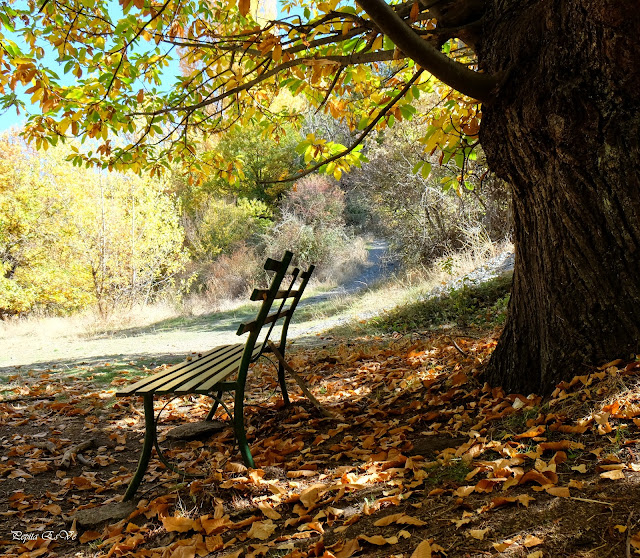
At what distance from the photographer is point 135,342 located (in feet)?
31.7

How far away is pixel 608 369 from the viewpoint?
242cm

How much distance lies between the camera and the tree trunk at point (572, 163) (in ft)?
7.89

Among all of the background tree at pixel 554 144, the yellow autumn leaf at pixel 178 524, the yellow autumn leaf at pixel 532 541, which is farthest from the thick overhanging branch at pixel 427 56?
the yellow autumn leaf at pixel 178 524

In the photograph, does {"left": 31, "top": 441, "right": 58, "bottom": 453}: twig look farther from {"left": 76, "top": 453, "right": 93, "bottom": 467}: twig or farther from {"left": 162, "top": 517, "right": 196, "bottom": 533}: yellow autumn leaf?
{"left": 162, "top": 517, "right": 196, "bottom": 533}: yellow autumn leaf

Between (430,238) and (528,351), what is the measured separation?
33.0 feet

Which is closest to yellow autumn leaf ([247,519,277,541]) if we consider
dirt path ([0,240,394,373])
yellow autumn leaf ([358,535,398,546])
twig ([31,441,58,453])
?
yellow autumn leaf ([358,535,398,546])

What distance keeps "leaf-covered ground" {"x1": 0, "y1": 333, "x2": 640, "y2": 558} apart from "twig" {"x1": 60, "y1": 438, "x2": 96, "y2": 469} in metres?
0.02

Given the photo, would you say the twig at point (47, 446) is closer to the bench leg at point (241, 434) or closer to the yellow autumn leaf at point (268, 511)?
the bench leg at point (241, 434)

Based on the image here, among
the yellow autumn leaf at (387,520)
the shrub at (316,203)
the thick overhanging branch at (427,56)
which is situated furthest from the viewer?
the shrub at (316,203)

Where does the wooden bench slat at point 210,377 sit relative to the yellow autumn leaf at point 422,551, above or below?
above

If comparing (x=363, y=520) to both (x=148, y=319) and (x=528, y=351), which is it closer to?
(x=528, y=351)

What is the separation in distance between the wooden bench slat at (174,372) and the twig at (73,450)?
0.95 m

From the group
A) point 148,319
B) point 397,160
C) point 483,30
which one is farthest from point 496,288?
point 148,319

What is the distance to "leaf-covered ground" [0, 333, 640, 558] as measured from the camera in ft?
5.43
